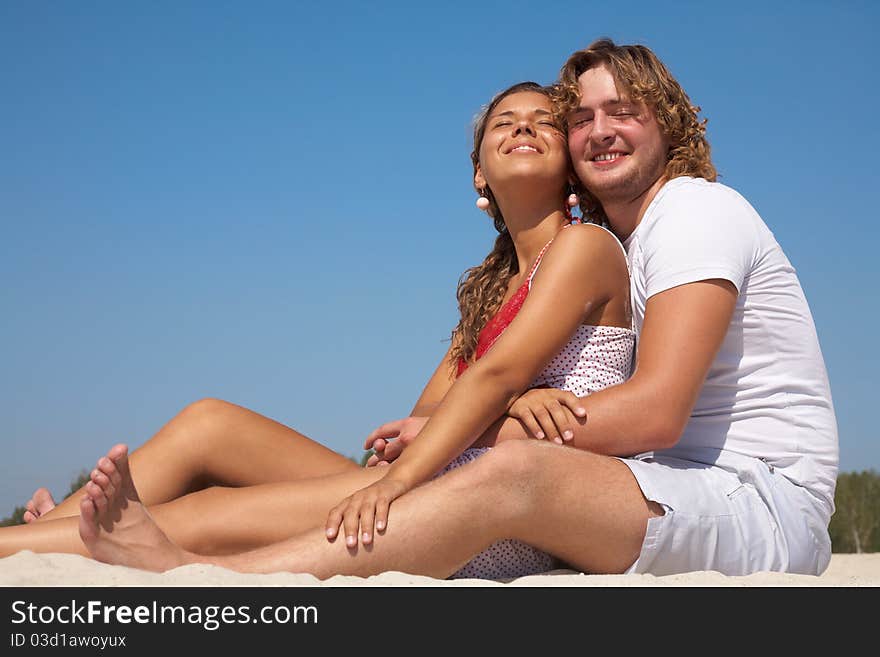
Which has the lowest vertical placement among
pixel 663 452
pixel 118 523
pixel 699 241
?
pixel 118 523

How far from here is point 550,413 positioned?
347cm

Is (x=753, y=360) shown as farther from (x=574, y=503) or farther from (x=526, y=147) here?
(x=526, y=147)

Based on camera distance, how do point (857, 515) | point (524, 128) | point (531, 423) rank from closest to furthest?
point (531, 423), point (524, 128), point (857, 515)

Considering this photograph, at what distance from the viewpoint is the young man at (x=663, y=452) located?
10.4 ft

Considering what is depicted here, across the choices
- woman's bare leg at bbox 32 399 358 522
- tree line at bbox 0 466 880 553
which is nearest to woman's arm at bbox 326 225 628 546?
woman's bare leg at bbox 32 399 358 522

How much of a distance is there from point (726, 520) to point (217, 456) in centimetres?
209

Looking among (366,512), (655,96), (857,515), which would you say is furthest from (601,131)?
(857,515)

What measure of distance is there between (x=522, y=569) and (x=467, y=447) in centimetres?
48

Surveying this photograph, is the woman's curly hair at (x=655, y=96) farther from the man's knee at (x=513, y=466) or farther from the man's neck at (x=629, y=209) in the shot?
the man's knee at (x=513, y=466)

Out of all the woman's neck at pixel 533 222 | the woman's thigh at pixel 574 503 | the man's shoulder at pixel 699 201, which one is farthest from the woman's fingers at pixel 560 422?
the woman's neck at pixel 533 222
